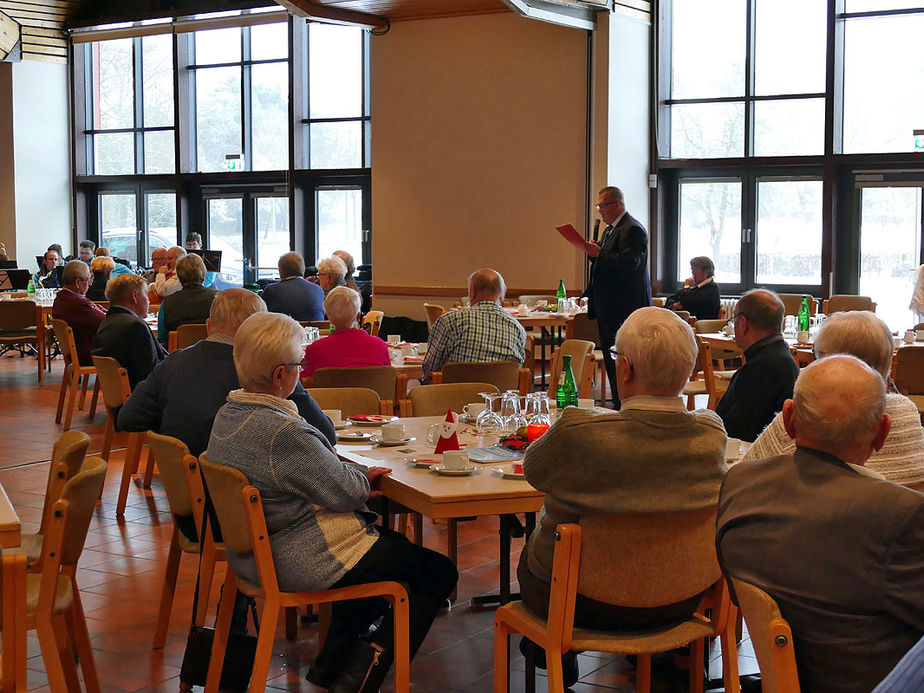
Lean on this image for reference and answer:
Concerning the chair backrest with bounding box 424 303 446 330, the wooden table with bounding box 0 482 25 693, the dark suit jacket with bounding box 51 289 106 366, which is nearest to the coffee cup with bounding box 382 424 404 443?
the wooden table with bounding box 0 482 25 693

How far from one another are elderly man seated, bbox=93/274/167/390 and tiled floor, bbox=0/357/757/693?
0.73 meters

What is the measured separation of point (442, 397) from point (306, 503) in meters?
1.83

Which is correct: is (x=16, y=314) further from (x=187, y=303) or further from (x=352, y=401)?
(x=352, y=401)

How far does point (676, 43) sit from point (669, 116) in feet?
2.84

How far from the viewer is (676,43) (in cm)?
1352

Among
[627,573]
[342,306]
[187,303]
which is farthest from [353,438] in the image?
[187,303]

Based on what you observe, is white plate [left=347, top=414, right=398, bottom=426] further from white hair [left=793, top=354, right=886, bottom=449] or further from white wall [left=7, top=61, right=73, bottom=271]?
white wall [left=7, top=61, right=73, bottom=271]

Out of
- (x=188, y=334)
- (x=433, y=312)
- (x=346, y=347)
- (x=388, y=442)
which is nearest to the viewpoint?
(x=388, y=442)

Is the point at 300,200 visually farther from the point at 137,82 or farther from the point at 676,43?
the point at 676,43

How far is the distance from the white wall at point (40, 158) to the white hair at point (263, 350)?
51.8 ft

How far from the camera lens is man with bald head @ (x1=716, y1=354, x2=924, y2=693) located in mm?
2154

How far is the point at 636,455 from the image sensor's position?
9.07 feet

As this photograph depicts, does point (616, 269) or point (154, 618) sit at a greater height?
point (616, 269)

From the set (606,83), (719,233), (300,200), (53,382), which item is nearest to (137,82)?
(300,200)
